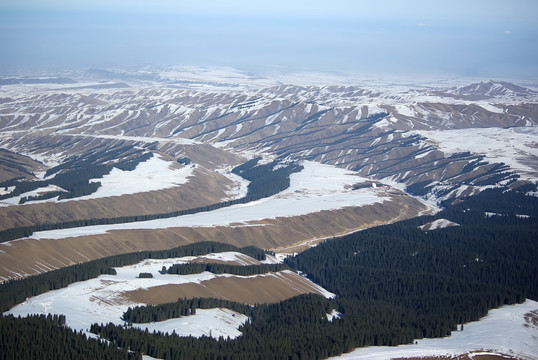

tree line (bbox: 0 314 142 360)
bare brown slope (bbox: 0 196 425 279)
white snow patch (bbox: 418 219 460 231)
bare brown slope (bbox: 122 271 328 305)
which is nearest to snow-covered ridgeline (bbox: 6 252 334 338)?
bare brown slope (bbox: 122 271 328 305)

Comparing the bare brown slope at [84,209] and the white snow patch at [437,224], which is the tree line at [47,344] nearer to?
the bare brown slope at [84,209]

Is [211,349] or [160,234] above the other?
[160,234]

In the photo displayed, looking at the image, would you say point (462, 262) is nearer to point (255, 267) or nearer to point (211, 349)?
point (255, 267)

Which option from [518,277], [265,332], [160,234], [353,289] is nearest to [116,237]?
[160,234]

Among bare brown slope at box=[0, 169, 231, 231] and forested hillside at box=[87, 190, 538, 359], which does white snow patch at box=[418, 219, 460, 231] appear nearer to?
forested hillside at box=[87, 190, 538, 359]

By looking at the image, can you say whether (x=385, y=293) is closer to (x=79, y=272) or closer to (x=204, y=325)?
(x=204, y=325)

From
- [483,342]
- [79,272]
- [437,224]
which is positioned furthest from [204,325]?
[437,224]
